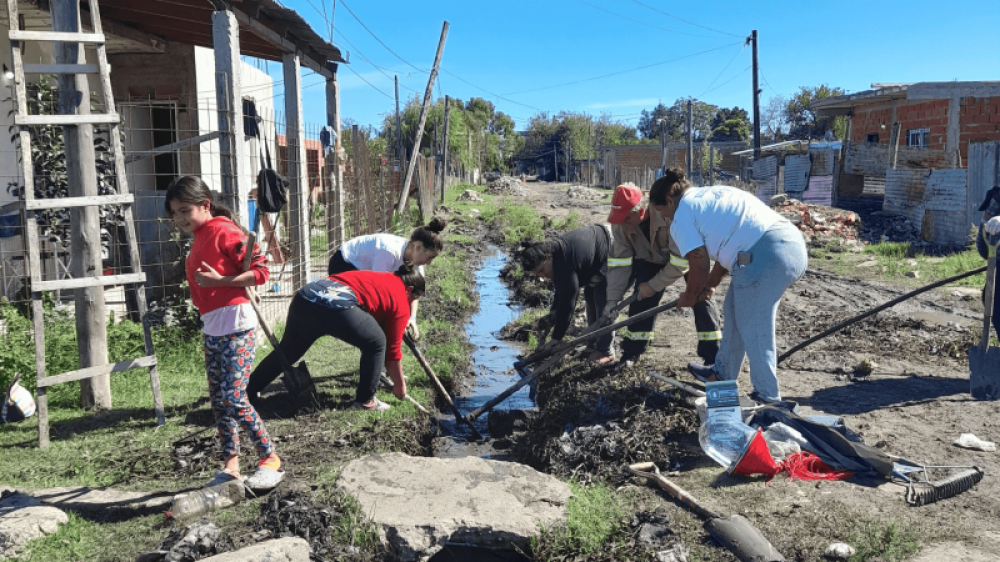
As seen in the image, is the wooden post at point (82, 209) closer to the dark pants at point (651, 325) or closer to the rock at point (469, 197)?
the dark pants at point (651, 325)

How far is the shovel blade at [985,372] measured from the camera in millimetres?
5074

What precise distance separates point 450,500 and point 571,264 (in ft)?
8.53

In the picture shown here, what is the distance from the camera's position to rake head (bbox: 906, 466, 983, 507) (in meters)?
3.53

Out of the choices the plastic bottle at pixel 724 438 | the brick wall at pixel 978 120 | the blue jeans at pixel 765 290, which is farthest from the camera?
the brick wall at pixel 978 120

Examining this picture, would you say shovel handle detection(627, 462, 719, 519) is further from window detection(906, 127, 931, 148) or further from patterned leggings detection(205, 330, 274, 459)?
window detection(906, 127, 931, 148)

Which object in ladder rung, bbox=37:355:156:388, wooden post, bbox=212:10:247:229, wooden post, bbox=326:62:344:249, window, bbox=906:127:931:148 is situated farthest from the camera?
window, bbox=906:127:931:148

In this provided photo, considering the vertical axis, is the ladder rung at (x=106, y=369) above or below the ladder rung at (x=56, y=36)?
below

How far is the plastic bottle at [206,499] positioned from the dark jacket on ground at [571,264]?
2897 mm

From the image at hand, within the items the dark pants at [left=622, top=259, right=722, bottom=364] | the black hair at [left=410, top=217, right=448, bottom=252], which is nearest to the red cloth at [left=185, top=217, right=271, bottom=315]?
the black hair at [left=410, top=217, right=448, bottom=252]

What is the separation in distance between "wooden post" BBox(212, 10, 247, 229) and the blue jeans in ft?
13.0

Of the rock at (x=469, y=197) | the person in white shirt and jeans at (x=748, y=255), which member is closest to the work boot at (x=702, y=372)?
the person in white shirt and jeans at (x=748, y=255)

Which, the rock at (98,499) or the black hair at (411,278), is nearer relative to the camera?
the rock at (98,499)

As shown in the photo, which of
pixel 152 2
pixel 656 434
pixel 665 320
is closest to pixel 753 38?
pixel 665 320

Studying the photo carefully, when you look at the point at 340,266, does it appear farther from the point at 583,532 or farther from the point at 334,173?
the point at 334,173
